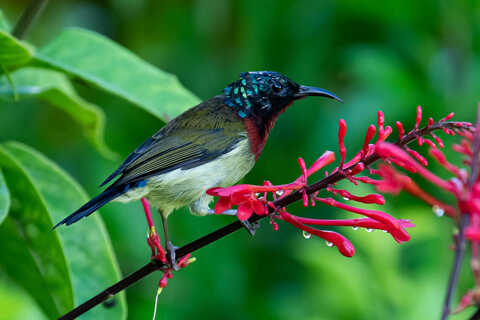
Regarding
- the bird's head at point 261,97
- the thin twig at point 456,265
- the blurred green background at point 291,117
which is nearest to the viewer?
the thin twig at point 456,265

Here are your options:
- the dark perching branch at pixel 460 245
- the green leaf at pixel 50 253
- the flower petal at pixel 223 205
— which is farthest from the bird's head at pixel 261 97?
the dark perching branch at pixel 460 245

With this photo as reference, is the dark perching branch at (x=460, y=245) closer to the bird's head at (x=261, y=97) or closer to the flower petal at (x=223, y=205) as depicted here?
the flower petal at (x=223, y=205)

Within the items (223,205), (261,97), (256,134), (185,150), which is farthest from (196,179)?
(223,205)

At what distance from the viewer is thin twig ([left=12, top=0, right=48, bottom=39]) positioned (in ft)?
8.48

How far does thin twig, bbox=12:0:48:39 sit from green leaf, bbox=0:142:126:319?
0.52m

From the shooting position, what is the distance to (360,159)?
5.67 ft

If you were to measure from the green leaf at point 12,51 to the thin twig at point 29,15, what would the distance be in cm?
26

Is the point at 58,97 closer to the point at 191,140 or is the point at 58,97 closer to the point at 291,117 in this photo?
the point at 191,140

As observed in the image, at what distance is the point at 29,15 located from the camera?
2609mm

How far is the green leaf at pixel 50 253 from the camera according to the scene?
7.73ft

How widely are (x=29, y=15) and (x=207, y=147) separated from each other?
1019 millimetres

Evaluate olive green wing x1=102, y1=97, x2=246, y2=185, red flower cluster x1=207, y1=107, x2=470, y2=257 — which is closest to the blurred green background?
olive green wing x1=102, y1=97, x2=246, y2=185

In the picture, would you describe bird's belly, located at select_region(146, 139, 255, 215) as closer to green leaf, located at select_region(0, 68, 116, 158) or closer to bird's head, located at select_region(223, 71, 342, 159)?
bird's head, located at select_region(223, 71, 342, 159)

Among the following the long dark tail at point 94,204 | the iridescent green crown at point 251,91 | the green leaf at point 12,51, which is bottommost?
the long dark tail at point 94,204
